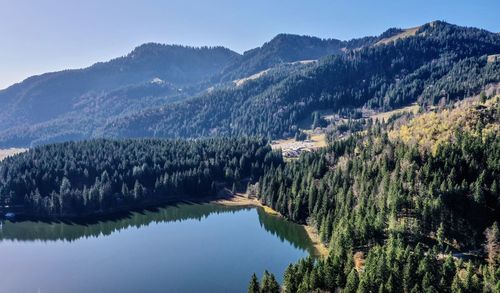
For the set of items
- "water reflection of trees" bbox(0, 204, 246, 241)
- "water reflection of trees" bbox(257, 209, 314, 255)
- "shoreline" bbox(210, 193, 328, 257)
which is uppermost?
"shoreline" bbox(210, 193, 328, 257)

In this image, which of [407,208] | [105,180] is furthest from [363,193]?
[105,180]

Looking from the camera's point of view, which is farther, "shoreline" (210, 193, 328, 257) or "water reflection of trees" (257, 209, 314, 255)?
"shoreline" (210, 193, 328, 257)

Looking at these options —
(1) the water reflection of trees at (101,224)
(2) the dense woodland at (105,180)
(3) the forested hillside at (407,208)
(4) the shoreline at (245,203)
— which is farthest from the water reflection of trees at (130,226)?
(2) the dense woodland at (105,180)

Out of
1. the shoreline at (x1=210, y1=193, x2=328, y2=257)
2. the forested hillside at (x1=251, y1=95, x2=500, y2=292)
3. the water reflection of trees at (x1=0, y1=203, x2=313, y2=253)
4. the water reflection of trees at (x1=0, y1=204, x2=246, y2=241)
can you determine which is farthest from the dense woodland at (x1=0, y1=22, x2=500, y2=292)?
the water reflection of trees at (x1=0, y1=204, x2=246, y2=241)

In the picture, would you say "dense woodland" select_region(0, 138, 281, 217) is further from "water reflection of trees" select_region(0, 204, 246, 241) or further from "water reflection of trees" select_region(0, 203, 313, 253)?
"water reflection of trees" select_region(0, 203, 313, 253)

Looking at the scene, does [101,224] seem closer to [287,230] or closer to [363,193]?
[287,230]

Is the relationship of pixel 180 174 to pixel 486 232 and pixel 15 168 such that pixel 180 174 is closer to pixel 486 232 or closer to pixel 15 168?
pixel 15 168
